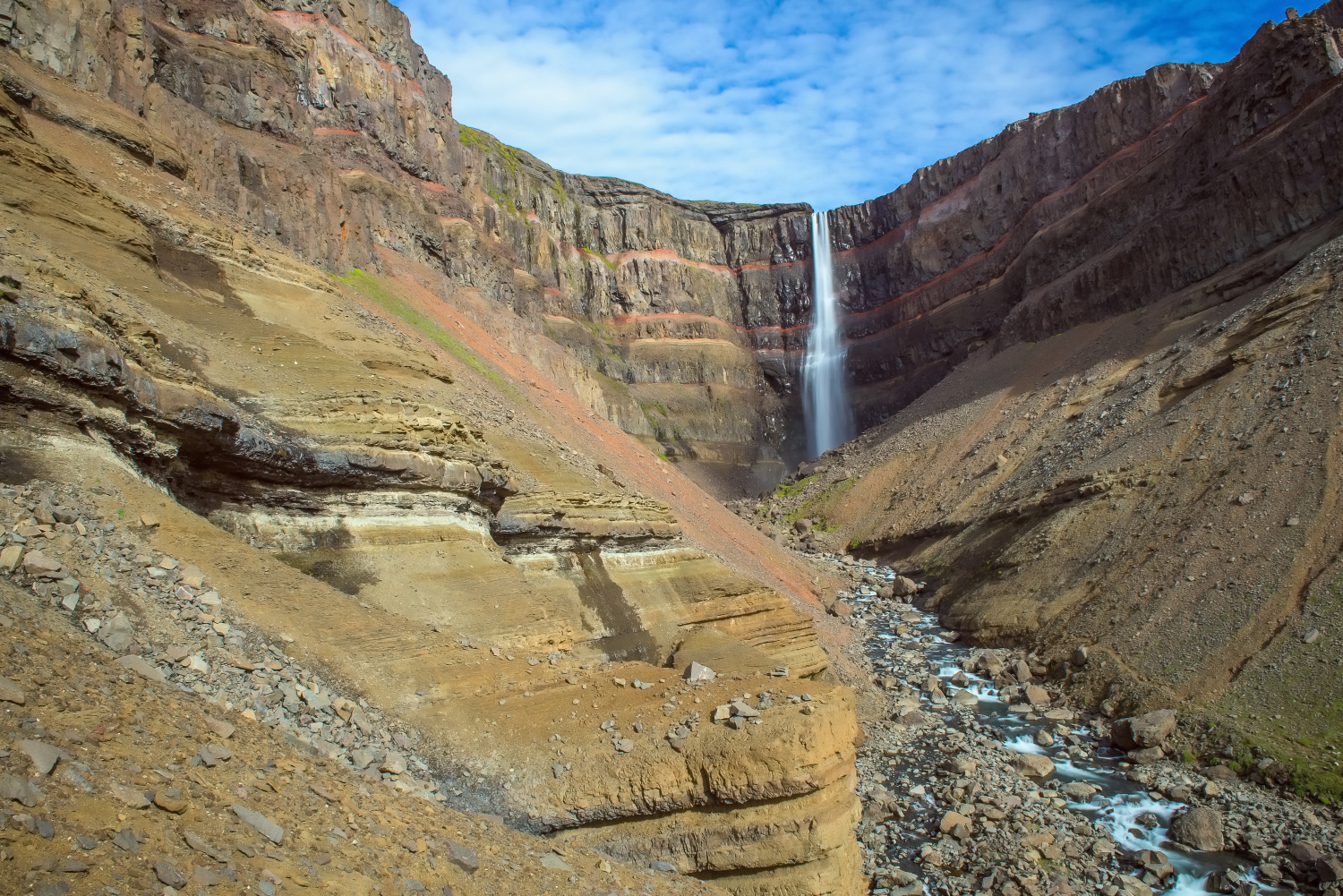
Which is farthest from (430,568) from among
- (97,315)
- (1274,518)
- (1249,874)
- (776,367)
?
(776,367)

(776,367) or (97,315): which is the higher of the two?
(776,367)

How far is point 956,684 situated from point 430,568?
43.5ft

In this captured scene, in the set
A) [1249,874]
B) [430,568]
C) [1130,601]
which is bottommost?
[1249,874]

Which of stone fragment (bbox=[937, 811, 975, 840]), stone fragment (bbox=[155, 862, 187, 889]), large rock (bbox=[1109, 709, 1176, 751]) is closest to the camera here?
stone fragment (bbox=[155, 862, 187, 889])

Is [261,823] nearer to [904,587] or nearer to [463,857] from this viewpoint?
[463,857]

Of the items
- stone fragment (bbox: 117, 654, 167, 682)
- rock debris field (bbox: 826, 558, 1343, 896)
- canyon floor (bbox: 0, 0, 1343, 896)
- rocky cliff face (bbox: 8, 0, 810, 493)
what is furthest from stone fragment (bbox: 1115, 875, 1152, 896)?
rocky cliff face (bbox: 8, 0, 810, 493)

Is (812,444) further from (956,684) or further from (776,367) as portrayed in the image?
(956,684)

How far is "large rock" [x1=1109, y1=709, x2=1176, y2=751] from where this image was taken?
1356 centimetres

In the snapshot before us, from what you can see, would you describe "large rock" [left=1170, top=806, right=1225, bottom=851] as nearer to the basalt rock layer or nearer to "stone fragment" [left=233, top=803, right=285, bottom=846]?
the basalt rock layer

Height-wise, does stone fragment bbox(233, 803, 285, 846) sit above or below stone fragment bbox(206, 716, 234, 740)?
below

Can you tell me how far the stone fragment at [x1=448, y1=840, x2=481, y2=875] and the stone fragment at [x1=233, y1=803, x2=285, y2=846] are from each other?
1.44 metres

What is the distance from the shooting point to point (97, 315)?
26.7 ft

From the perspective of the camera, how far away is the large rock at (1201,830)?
1073 centimetres

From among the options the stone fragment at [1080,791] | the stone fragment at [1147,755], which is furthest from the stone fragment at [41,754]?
the stone fragment at [1147,755]
